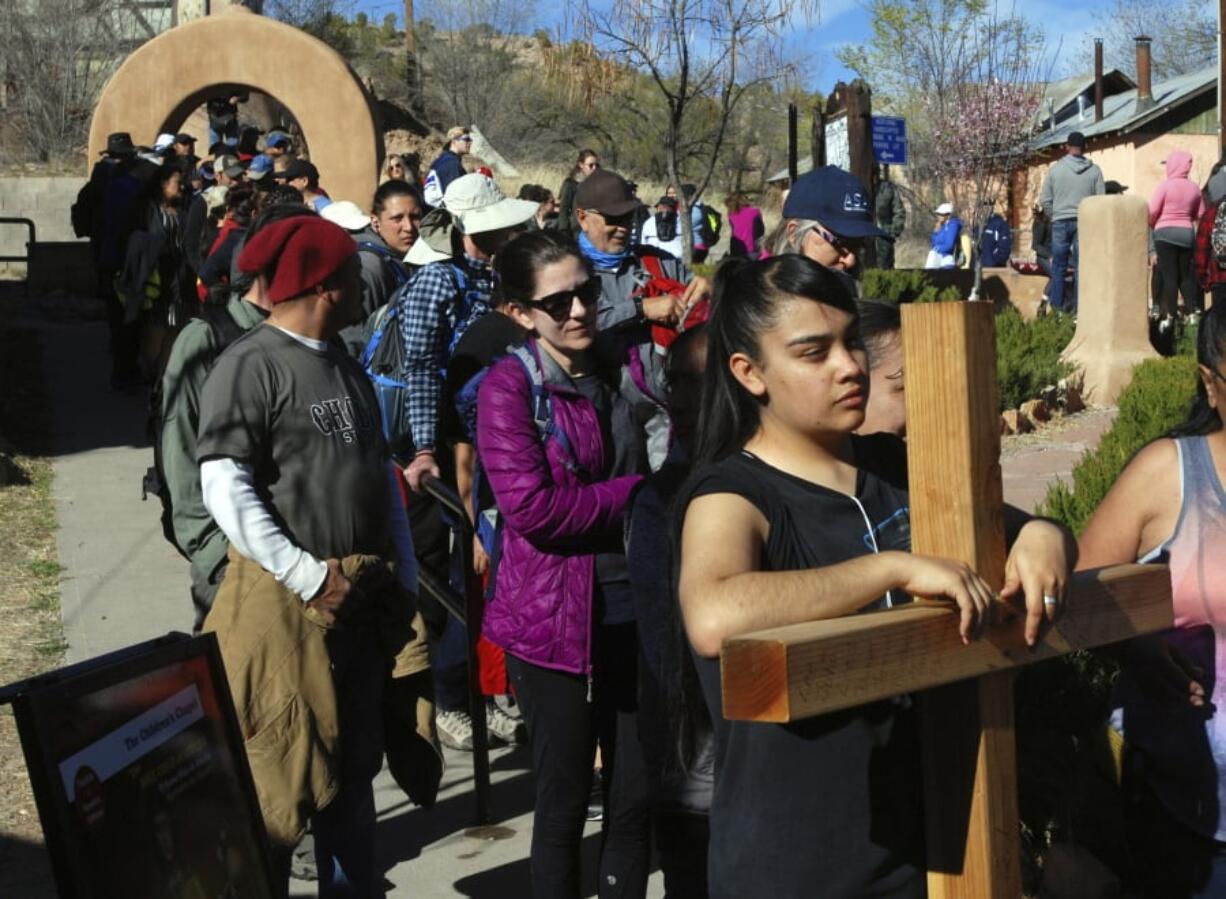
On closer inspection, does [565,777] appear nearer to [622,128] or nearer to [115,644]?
[115,644]

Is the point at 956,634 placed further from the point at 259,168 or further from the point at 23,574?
the point at 259,168

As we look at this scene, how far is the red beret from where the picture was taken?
3824 mm

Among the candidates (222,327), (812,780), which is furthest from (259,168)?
(812,780)

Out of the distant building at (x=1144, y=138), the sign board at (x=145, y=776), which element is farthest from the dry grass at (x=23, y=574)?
the distant building at (x=1144, y=138)

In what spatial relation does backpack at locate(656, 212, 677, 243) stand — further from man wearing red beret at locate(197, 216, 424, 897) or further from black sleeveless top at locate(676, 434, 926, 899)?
black sleeveless top at locate(676, 434, 926, 899)

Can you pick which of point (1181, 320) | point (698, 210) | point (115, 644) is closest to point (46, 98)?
point (698, 210)

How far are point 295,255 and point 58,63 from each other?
3305 centimetres

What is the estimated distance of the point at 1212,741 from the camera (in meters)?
2.98

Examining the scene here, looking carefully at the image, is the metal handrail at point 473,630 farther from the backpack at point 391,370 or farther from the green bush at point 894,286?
the green bush at point 894,286

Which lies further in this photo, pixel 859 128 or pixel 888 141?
pixel 888 141

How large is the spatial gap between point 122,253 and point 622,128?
35.7 meters

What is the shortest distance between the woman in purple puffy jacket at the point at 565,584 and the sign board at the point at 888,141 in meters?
11.1

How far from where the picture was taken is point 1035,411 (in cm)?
1218

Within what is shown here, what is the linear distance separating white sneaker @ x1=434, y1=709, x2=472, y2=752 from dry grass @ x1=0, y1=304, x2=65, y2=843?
4.90ft
